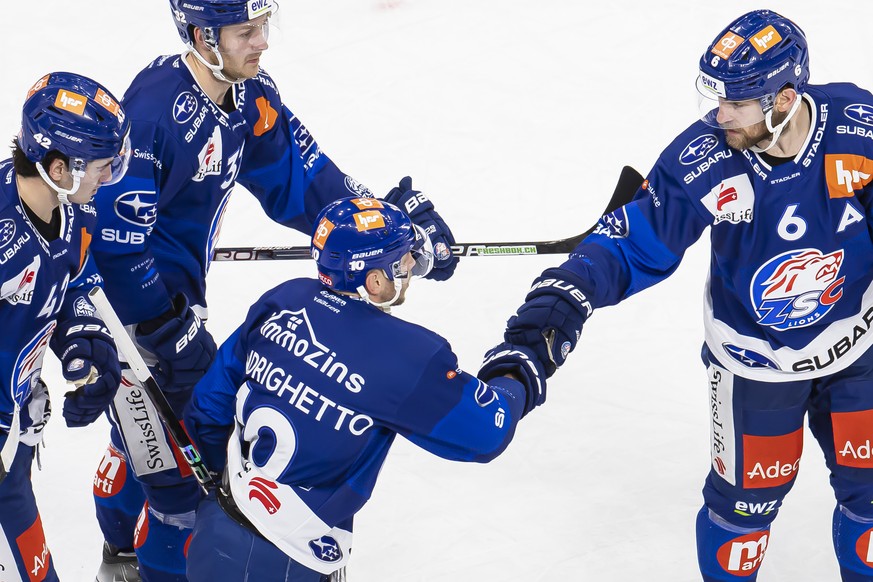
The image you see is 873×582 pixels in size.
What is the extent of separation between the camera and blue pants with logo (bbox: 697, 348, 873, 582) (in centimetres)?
370

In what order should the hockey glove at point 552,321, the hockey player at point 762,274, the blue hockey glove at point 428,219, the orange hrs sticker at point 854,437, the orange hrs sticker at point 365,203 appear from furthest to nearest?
1. the blue hockey glove at point 428,219
2. the orange hrs sticker at point 854,437
3. the hockey glove at point 552,321
4. the hockey player at point 762,274
5. the orange hrs sticker at point 365,203

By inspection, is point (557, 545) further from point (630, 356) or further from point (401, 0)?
point (401, 0)

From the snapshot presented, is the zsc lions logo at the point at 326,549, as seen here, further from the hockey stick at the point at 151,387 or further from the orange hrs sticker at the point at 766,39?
the orange hrs sticker at the point at 766,39

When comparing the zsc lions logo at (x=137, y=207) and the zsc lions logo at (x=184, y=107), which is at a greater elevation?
the zsc lions logo at (x=184, y=107)

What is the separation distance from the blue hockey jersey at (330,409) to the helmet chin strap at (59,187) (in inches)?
22.8

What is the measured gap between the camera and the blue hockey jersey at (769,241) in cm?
347

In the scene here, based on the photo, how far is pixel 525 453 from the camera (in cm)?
495

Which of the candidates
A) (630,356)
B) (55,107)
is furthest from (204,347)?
(630,356)

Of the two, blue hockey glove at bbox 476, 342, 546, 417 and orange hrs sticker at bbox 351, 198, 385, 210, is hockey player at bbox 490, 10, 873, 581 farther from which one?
orange hrs sticker at bbox 351, 198, 385, 210

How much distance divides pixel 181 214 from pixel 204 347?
0.42 metres

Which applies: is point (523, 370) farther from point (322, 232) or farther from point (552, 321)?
point (322, 232)

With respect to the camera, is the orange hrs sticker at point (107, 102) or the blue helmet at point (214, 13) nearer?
the orange hrs sticker at point (107, 102)

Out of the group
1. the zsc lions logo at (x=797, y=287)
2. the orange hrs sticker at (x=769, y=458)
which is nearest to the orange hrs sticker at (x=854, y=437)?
the orange hrs sticker at (x=769, y=458)

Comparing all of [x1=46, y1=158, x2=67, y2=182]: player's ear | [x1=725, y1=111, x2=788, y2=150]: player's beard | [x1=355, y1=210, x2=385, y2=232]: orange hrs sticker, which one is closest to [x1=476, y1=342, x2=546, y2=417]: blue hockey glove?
[x1=355, y1=210, x2=385, y2=232]: orange hrs sticker
